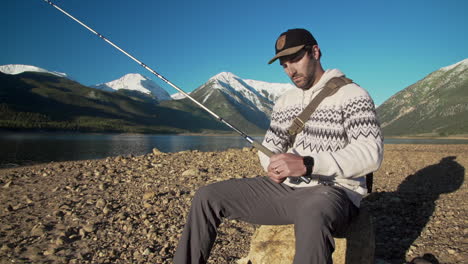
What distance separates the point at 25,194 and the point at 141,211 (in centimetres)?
403

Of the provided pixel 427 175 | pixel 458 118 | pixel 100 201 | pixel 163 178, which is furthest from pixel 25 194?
pixel 458 118

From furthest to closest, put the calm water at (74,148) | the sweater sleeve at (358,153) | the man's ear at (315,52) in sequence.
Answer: the calm water at (74,148) < the man's ear at (315,52) < the sweater sleeve at (358,153)

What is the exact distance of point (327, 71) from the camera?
3.13 metres

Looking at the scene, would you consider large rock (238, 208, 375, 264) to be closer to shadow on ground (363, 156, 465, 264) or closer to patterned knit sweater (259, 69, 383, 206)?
patterned knit sweater (259, 69, 383, 206)

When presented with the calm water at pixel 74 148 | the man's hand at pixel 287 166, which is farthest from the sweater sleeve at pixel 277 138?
the calm water at pixel 74 148

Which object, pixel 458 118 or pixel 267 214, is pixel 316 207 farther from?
pixel 458 118

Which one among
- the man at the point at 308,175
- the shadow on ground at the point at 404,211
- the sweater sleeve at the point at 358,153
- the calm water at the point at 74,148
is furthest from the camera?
the calm water at the point at 74,148

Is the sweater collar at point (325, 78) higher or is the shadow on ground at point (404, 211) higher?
the sweater collar at point (325, 78)

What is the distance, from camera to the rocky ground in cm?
439

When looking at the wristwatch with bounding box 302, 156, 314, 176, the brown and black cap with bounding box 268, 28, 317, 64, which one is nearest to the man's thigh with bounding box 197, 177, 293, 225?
the wristwatch with bounding box 302, 156, 314, 176

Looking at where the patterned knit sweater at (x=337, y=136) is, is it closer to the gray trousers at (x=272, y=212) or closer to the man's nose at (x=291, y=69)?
the gray trousers at (x=272, y=212)

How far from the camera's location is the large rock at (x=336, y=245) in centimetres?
305

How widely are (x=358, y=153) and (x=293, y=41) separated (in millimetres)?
1257

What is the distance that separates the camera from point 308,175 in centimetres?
242
